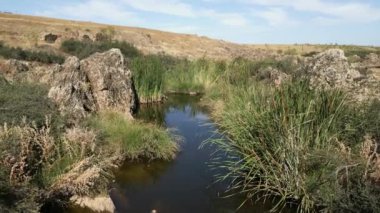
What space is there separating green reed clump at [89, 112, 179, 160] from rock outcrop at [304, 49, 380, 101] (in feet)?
11.5

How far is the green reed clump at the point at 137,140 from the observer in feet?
32.7

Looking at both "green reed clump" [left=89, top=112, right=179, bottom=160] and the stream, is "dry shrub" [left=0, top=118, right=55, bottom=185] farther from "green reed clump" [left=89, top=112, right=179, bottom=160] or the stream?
"green reed clump" [left=89, top=112, right=179, bottom=160]

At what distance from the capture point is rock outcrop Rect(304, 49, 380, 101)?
28.5 feet

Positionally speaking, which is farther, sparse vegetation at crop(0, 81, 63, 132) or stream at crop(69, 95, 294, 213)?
sparse vegetation at crop(0, 81, 63, 132)

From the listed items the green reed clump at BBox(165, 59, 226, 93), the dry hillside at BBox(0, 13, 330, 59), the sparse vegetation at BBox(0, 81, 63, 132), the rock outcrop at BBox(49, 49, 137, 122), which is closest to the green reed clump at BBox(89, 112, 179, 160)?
the rock outcrop at BBox(49, 49, 137, 122)

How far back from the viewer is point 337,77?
30.3 ft

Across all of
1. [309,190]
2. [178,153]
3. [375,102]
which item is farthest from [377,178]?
[178,153]

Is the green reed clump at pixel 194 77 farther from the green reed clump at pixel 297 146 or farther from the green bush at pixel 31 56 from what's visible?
the green reed clump at pixel 297 146

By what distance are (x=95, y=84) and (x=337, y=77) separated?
815 cm

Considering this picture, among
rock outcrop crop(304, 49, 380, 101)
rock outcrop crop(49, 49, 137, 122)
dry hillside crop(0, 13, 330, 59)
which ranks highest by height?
rock outcrop crop(304, 49, 380, 101)

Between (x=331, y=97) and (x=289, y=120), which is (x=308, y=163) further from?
(x=331, y=97)

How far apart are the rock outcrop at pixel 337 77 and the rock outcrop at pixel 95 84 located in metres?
5.34

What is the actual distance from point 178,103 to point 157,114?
3448mm

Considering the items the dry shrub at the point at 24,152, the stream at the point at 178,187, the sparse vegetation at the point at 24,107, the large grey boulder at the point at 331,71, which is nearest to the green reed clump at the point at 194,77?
the stream at the point at 178,187
